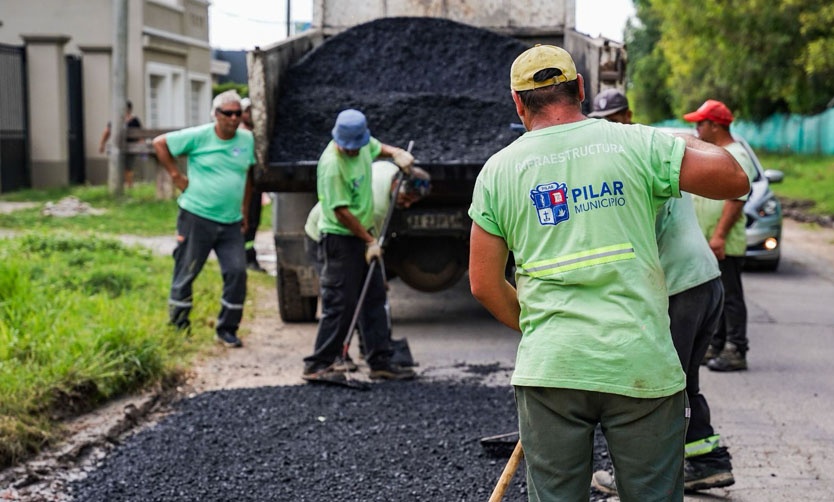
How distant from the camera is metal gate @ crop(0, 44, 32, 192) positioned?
1936 cm

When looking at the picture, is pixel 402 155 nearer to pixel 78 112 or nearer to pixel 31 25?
pixel 78 112

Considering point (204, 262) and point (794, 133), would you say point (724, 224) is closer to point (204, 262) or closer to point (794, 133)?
point (204, 262)

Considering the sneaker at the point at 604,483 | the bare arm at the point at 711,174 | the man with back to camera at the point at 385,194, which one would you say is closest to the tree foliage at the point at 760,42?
the man with back to camera at the point at 385,194

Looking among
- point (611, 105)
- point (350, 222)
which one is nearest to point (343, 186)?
point (350, 222)

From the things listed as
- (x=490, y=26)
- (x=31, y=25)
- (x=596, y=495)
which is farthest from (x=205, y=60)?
(x=596, y=495)

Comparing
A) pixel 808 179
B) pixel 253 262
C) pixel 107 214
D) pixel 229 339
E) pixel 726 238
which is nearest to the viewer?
pixel 726 238

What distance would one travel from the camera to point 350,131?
639cm

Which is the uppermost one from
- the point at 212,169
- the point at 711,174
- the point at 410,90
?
the point at 410,90

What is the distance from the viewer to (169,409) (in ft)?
20.1

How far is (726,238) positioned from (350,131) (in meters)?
2.45

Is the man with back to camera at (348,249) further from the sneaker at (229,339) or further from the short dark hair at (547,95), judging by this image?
the short dark hair at (547,95)

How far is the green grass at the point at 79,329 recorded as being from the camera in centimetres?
548

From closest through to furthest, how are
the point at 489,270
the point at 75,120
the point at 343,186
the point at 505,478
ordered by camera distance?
the point at 489,270 → the point at 505,478 → the point at 343,186 → the point at 75,120

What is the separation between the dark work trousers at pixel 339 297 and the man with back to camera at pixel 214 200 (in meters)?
1.17
